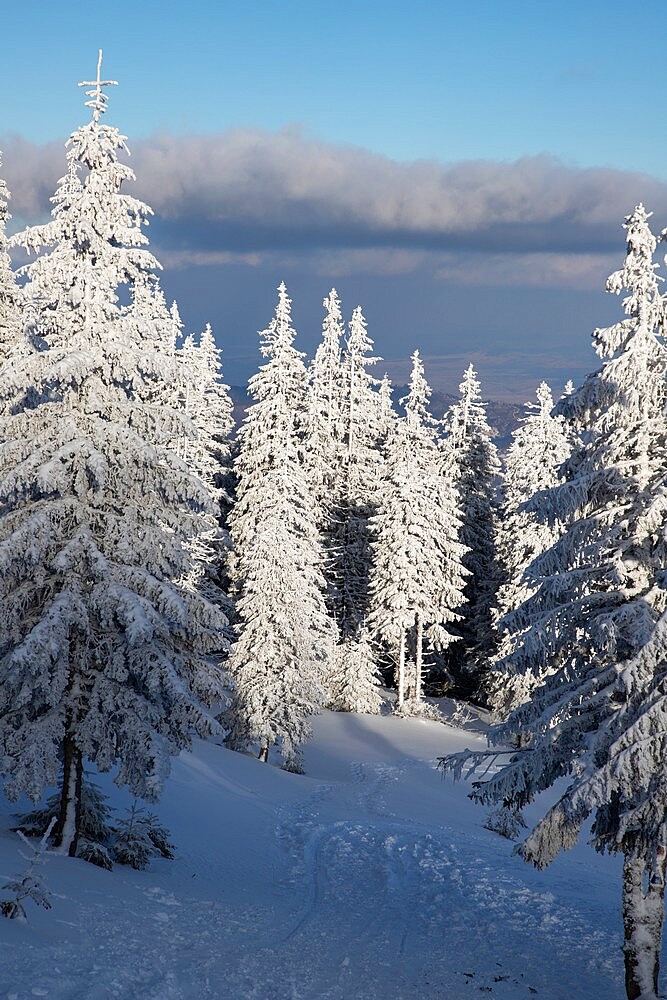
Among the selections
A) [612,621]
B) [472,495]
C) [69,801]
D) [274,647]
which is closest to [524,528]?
[472,495]

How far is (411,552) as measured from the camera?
39.7 metres

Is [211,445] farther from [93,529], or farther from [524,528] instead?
[93,529]

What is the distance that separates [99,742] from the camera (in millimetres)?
13523

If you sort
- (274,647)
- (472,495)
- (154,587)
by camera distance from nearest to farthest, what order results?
(154,587) → (274,647) → (472,495)

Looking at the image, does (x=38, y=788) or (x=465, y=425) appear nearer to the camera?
(x=38, y=788)

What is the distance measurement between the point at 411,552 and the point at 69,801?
88.7ft

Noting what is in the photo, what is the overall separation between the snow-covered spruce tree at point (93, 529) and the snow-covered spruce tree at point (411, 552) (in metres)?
25.6

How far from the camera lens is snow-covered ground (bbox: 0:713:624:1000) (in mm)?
10742

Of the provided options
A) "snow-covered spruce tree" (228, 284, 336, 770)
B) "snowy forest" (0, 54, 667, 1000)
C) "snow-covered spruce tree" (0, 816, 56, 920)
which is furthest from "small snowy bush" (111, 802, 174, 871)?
"snow-covered spruce tree" (228, 284, 336, 770)

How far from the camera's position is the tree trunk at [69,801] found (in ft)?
45.6

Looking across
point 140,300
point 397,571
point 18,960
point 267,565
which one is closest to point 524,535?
point 397,571

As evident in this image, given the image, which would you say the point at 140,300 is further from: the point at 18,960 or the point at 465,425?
the point at 465,425

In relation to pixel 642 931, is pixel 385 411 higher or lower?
higher

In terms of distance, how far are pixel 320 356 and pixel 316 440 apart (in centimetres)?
782
